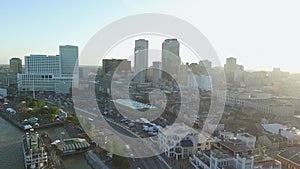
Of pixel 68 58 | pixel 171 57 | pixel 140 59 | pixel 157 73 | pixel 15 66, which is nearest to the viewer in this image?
pixel 68 58

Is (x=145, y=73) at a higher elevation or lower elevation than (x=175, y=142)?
higher

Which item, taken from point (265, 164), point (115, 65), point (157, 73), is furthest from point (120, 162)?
point (115, 65)

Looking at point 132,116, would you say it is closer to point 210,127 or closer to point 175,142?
point 210,127

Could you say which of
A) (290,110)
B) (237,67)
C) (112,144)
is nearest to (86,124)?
(112,144)

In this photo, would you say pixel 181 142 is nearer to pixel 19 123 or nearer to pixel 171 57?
pixel 19 123

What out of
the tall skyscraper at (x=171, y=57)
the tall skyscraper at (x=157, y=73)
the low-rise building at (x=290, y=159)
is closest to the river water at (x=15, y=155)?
the low-rise building at (x=290, y=159)

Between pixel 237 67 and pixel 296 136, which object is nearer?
pixel 296 136

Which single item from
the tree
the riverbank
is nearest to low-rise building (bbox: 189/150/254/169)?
the tree
